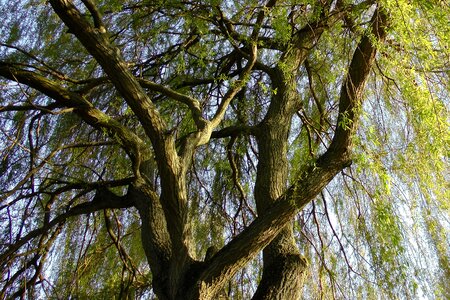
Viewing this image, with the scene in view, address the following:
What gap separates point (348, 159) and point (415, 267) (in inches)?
33.7

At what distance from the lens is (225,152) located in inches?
154

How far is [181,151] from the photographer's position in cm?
262

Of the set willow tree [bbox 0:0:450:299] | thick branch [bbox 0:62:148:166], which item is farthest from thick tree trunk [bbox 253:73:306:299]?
thick branch [bbox 0:62:148:166]

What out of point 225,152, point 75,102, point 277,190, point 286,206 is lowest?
point 286,206

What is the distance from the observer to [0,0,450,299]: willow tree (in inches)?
89.9

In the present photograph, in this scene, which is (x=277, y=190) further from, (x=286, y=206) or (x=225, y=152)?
(x=225, y=152)

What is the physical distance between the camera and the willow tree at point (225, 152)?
2283 millimetres

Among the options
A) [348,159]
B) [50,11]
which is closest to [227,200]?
[348,159]

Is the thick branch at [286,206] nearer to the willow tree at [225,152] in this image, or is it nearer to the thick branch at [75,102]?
the willow tree at [225,152]

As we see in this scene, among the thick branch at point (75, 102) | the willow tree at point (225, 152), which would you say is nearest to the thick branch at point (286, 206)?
the willow tree at point (225, 152)

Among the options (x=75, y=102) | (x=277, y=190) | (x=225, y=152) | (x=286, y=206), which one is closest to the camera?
(x=286, y=206)

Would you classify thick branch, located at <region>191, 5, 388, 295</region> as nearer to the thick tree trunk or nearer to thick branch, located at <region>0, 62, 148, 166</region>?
the thick tree trunk

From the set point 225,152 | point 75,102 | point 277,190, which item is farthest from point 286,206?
point 225,152

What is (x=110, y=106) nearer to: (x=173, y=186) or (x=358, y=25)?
(x=173, y=186)
